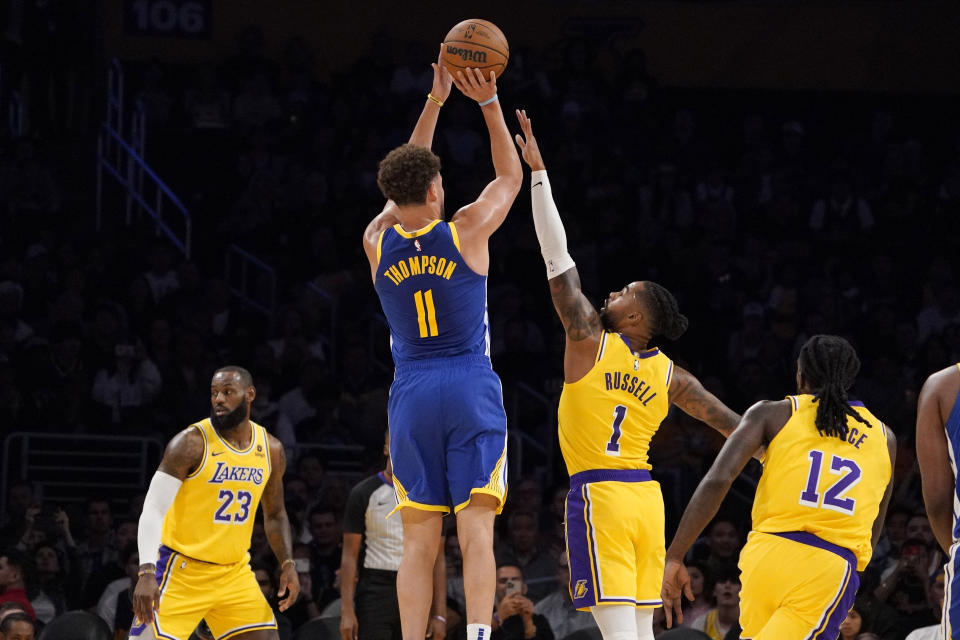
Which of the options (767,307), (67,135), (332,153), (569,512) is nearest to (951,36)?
(767,307)

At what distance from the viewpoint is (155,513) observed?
739 centimetres

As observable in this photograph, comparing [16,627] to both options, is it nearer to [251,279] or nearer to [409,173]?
[409,173]

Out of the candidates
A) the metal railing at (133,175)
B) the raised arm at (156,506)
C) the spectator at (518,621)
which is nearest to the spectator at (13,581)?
the raised arm at (156,506)

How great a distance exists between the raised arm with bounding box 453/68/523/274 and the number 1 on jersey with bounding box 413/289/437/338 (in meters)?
0.22

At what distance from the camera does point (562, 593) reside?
10000mm

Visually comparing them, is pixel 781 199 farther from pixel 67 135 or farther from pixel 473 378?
pixel 473 378

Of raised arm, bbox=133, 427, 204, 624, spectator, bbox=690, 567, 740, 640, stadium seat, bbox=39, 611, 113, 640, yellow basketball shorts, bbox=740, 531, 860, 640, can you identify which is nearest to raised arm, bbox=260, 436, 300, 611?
raised arm, bbox=133, 427, 204, 624

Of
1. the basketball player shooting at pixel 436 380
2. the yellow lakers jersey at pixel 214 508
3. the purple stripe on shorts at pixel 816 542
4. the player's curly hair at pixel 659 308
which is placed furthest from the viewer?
the yellow lakers jersey at pixel 214 508

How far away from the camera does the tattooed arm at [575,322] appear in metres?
6.18

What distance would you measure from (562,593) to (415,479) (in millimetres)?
4640

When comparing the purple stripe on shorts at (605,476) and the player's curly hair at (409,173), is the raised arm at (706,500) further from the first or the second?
the player's curly hair at (409,173)

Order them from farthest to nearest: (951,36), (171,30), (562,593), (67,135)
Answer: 1. (951,36)
2. (171,30)
3. (67,135)
4. (562,593)

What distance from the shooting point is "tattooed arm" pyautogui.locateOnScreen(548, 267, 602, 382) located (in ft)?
20.3

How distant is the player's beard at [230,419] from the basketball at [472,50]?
262 centimetres
